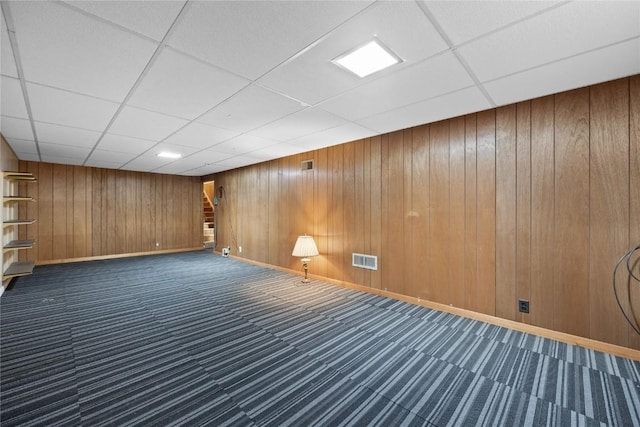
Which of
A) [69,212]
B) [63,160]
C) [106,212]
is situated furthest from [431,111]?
[69,212]

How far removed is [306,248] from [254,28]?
3.56m

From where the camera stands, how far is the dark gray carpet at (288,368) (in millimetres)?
1752

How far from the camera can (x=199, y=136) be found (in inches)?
164

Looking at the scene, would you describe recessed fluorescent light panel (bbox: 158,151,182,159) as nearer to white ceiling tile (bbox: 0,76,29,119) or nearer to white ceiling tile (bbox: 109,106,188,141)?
white ceiling tile (bbox: 109,106,188,141)

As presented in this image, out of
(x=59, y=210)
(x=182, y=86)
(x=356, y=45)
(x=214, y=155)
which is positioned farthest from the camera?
(x=59, y=210)

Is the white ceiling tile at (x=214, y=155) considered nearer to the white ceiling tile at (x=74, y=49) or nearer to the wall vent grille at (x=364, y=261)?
the white ceiling tile at (x=74, y=49)

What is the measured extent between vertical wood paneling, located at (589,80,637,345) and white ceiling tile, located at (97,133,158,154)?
5665 mm

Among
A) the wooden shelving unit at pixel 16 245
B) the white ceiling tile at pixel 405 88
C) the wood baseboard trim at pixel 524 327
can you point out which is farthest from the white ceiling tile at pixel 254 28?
the wooden shelving unit at pixel 16 245

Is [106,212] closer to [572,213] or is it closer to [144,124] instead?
[144,124]

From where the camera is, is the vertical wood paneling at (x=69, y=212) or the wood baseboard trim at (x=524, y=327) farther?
the vertical wood paneling at (x=69, y=212)

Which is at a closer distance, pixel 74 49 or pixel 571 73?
pixel 74 49

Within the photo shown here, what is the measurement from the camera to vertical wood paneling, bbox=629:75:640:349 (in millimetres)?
2373

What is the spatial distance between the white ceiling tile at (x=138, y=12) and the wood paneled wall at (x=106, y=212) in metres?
7.21

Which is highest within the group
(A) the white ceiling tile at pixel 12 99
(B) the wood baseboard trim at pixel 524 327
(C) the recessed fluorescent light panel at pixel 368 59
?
(C) the recessed fluorescent light panel at pixel 368 59
